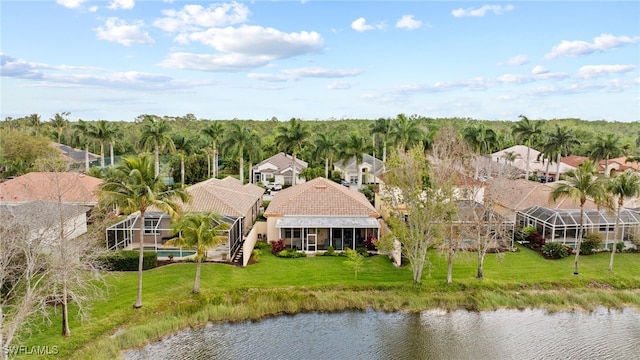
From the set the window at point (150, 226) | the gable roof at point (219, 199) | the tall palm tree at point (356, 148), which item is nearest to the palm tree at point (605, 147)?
the tall palm tree at point (356, 148)

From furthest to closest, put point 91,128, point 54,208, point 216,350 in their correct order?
point 91,128 < point 54,208 < point 216,350

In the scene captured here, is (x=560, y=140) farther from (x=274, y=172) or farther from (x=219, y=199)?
(x=219, y=199)

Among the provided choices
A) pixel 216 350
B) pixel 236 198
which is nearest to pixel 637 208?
pixel 236 198

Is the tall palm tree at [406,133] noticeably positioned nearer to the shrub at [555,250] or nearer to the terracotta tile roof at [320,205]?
the terracotta tile roof at [320,205]

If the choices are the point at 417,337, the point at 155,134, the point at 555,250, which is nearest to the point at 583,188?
the point at 555,250

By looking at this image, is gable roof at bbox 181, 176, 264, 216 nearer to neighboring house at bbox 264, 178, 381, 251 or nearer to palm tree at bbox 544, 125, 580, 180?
neighboring house at bbox 264, 178, 381, 251

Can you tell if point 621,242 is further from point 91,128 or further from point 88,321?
point 91,128

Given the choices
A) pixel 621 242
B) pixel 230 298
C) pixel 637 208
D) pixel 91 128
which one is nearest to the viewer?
pixel 230 298
